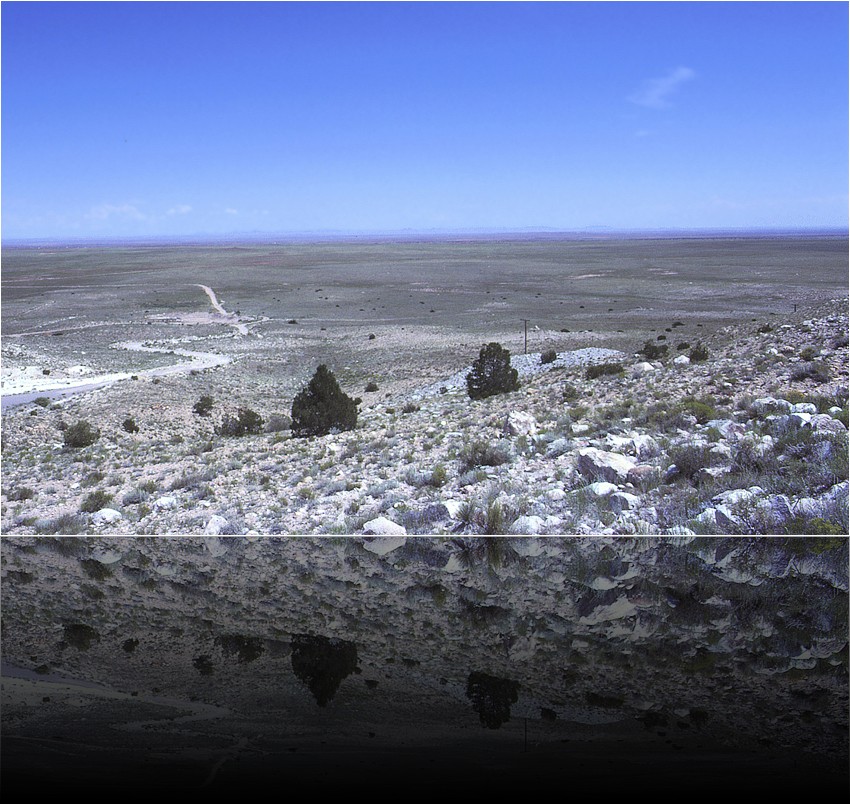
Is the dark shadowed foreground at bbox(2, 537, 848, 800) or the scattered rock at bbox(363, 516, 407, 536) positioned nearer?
the dark shadowed foreground at bbox(2, 537, 848, 800)

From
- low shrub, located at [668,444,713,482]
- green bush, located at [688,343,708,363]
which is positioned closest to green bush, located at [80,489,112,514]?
Answer: low shrub, located at [668,444,713,482]

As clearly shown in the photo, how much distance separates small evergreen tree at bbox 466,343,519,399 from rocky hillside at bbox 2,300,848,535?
1521mm

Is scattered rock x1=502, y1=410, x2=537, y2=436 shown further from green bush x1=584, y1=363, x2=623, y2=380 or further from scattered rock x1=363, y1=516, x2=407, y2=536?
green bush x1=584, y1=363, x2=623, y2=380

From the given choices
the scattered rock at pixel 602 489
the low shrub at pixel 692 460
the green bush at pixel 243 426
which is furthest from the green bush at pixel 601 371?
the scattered rock at pixel 602 489

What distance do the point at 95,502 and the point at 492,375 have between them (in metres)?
9.69

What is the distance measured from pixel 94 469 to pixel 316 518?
5.26 m

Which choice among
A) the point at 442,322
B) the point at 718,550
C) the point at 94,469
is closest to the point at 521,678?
the point at 718,550

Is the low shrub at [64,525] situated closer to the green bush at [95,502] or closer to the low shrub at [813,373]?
the green bush at [95,502]

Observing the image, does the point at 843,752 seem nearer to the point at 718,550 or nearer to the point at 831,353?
the point at 718,550

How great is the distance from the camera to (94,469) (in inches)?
458

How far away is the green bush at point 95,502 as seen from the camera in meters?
8.96

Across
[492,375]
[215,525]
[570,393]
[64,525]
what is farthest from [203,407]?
[215,525]

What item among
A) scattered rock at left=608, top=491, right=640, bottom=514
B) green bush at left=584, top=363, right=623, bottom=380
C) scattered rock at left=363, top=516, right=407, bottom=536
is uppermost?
green bush at left=584, top=363, right=623, bottom=380

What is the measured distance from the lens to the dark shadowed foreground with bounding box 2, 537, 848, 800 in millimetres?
2736
